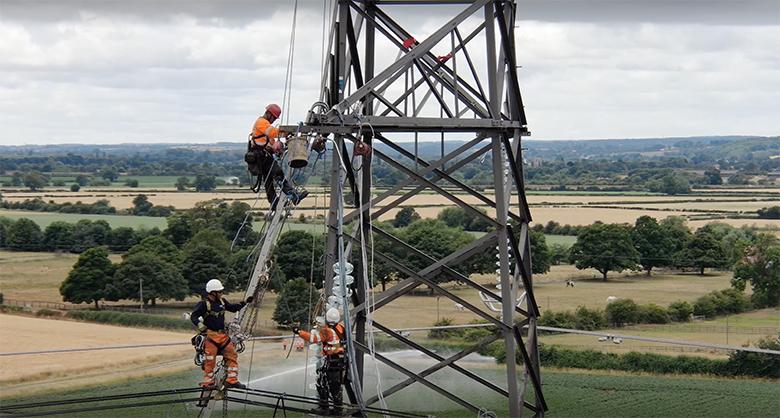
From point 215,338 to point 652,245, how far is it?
82.0m

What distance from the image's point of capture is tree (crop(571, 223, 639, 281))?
96481 millimetres

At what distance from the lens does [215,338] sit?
22.7 m

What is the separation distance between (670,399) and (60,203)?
120m

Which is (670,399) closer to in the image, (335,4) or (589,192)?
(335,4)

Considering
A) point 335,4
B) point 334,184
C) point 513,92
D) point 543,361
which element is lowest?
point 543,361

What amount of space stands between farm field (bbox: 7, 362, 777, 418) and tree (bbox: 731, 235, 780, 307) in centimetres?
2759

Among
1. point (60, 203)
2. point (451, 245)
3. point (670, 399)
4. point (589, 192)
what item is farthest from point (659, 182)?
point (670, 399)

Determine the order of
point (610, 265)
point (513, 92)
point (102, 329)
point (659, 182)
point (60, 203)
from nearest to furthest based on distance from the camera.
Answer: point (513, 92) < point (102, 329) < point (610, 265) < point (60, 203) < point (659, 182)

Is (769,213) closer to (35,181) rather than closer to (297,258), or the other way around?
(297,258)

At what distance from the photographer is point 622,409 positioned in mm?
43938

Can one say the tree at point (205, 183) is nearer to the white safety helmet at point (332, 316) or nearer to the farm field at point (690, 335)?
the farm field at point (690, 335)

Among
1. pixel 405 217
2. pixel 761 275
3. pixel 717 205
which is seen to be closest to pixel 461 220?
pixel 405 217

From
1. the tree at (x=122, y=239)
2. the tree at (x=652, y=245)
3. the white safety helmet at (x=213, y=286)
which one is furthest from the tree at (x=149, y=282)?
the white safety helmet at (x=213, y=286)

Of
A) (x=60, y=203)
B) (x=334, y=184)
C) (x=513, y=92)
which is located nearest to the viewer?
(x=334, y=184)
